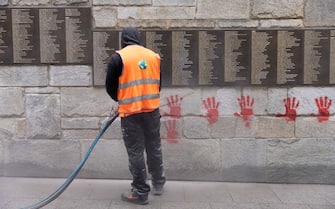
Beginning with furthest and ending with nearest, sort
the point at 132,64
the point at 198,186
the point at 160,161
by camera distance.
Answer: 1. the point at 198,186
2. the point at 160,161
3. the point at 132,64

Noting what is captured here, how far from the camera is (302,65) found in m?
5.85

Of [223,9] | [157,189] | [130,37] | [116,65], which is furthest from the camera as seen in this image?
[223,9]

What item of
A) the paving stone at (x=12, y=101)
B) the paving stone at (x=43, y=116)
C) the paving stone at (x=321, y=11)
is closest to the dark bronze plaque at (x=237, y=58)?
the paving stone at (x=321, y=11)

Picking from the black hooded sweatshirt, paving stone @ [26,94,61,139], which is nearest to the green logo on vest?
the black hooded sweatshirt

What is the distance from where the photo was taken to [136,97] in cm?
491

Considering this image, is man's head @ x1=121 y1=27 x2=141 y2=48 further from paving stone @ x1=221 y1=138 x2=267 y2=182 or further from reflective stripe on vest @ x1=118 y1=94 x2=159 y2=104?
paving stone @ x1=221 y1=138 x2=267 y2=182

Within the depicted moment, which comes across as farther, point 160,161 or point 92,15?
point 92,15

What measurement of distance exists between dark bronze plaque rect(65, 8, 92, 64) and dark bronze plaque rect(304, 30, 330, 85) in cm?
281

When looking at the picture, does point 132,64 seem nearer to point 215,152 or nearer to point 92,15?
point 92,15

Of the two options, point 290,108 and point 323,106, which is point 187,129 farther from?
point 323,106

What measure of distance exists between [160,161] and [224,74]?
1.47 metres

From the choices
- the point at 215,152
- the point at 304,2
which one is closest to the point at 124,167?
the point at 215,152

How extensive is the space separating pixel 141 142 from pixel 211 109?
1281 mm

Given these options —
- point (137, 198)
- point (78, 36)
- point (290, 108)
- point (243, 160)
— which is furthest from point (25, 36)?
point (290, 108)
